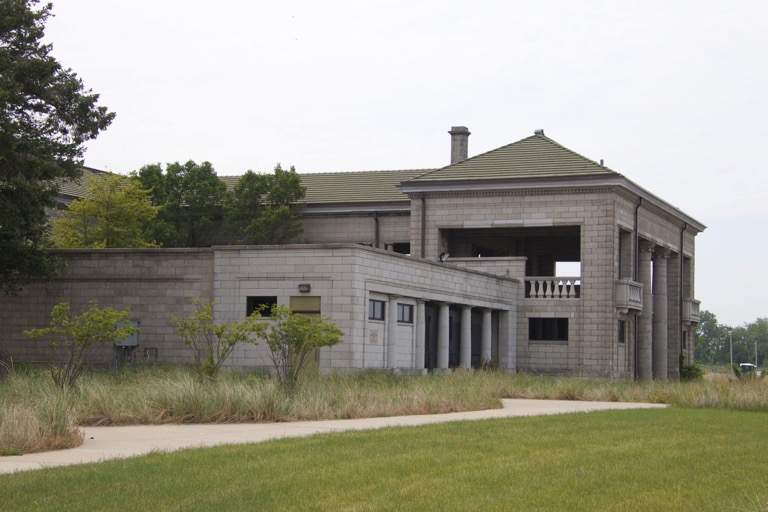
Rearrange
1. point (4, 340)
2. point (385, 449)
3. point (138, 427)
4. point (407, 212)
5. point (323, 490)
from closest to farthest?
point (323, 490), point (385, 449), point (138, 427), point (4, 340), point (407, 212)

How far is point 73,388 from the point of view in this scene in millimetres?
22859

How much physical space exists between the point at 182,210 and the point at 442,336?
884 inches

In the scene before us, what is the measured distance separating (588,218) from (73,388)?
31699 millimetres

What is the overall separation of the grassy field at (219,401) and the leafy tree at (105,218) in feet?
74.6

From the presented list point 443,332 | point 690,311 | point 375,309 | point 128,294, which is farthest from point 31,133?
point 690,311

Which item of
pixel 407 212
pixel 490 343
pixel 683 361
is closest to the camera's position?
pixel 490 343

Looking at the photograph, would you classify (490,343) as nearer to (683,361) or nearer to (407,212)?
(407,212)

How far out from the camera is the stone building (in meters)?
36.7

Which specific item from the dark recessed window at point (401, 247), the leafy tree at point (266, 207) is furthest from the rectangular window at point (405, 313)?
the leafy tree at point (266, 207)

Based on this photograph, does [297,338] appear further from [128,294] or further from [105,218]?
[105,218]

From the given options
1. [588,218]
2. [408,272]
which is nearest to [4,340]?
[408,272]

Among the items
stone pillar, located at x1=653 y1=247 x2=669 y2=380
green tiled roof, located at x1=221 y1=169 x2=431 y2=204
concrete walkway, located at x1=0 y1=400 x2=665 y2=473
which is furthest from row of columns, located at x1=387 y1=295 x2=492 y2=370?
stone pillar, located at x1=653 y1=247 x2=669 y2=380

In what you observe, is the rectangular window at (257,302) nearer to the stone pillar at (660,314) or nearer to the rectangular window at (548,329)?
the rectangular window at (548,329)

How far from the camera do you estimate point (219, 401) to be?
2142 cm
